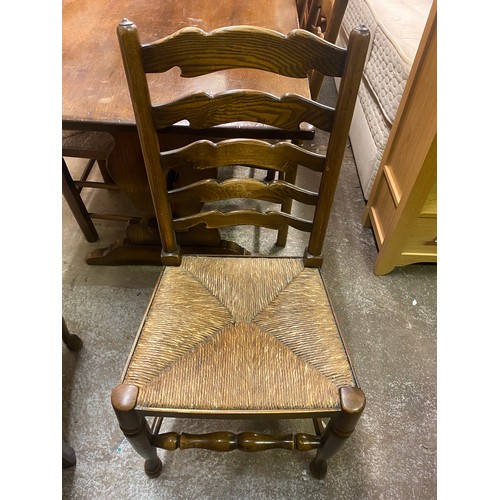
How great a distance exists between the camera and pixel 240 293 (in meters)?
0.99

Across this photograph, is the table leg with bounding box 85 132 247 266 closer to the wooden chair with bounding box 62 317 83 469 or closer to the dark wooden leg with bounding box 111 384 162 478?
the wooden chair with bounding box 62 317 83 469

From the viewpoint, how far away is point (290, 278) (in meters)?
1.03

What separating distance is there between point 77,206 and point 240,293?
98 cm

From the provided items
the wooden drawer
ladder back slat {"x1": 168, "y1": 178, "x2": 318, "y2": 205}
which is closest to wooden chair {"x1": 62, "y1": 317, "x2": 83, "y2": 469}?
ladder back slat {"x1": 168, "y1": 178, "x2": 318, "y2": 205}

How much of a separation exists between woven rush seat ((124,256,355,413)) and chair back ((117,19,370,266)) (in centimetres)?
14

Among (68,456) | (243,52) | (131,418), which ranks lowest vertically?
(68,456)

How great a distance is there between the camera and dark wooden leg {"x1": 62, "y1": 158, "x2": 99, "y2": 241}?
143 centimetres

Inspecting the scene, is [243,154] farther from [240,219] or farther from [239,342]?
[239,342]

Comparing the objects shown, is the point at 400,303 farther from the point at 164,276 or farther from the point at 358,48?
the point at 358,48

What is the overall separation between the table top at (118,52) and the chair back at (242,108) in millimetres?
220

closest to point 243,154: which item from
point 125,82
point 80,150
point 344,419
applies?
point 125,82

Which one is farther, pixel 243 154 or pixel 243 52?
pixel 243 154

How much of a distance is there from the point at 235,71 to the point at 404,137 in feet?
2.34

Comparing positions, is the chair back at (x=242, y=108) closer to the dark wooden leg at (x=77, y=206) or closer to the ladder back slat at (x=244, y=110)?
the ladder back slat at (x=244, y=110)
